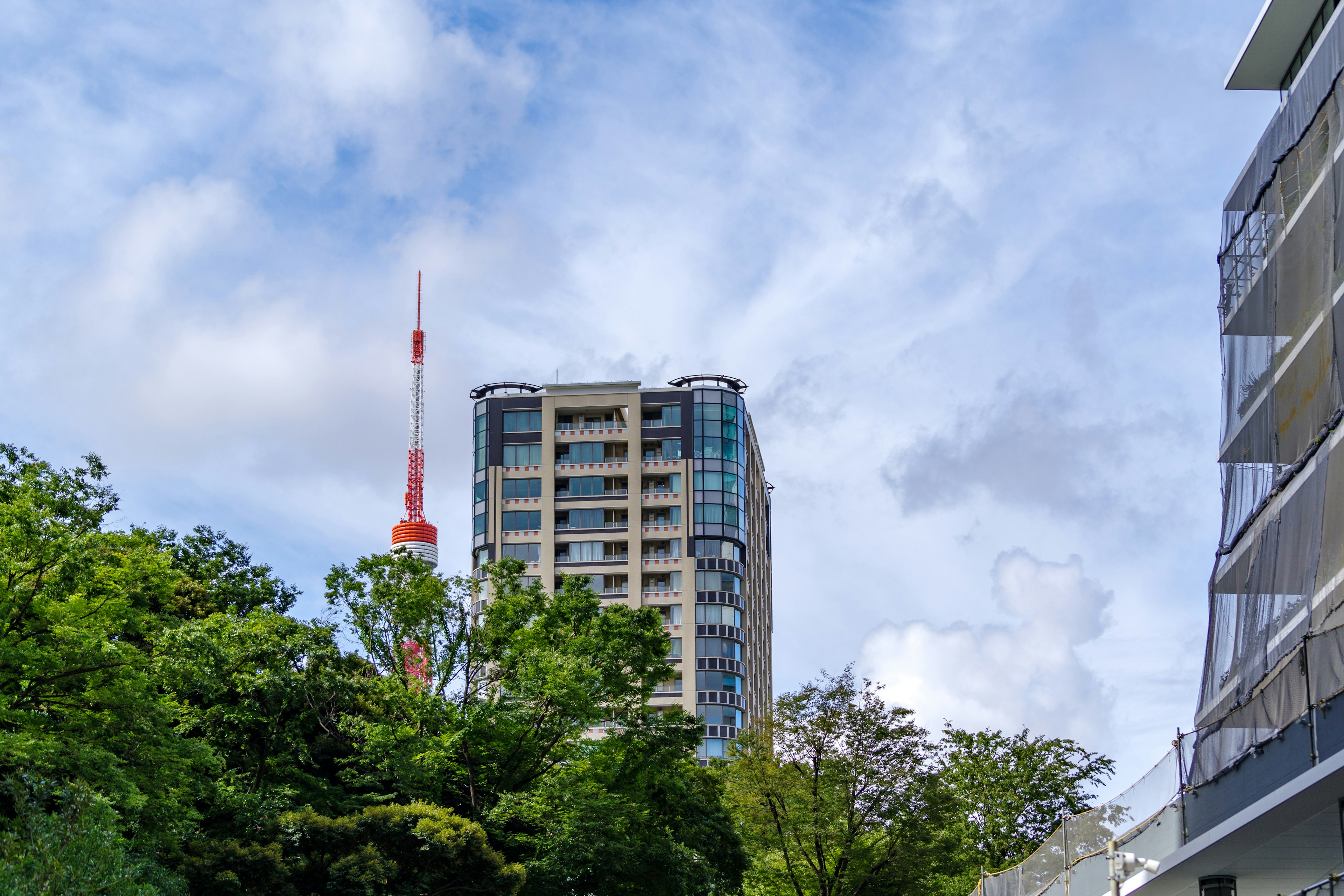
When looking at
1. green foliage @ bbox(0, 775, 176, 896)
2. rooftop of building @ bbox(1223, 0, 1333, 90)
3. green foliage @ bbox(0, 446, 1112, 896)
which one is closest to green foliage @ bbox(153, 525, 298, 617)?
green foliage @ bbox(0, 446, 1112, 896)

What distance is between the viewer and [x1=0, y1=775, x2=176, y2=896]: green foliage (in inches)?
894

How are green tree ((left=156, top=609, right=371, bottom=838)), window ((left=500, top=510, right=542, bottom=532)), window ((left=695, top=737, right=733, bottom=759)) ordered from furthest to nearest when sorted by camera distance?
window ((left=500, top=510, right=542, bottom=532)) → window ((left=695, top=737, right=733, bottom=759)) → green tree ((left=156, top=609, right=371, bottom=838))

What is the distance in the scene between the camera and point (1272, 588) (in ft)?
92.3

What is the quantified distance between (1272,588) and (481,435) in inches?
2829

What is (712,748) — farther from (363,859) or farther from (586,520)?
(363,859)

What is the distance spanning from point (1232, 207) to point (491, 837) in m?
27.8

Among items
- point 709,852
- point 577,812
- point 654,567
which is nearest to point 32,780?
point 577,812

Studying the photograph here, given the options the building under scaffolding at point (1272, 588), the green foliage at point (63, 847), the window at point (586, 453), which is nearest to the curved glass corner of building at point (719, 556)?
the window at point (586, 453)

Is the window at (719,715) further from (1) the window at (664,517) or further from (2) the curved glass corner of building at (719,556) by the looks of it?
Answer: (1) the window at (664,517)

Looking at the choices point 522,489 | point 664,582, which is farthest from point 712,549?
point 522,489

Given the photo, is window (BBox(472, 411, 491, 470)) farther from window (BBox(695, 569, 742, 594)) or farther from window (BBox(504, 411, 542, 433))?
window (BBox(695, 569, 742, 594))

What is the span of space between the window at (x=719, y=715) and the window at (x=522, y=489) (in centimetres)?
1831

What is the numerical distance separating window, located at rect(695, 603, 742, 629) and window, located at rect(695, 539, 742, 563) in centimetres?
334

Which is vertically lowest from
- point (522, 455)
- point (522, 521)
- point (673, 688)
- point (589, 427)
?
point (673, 688)
